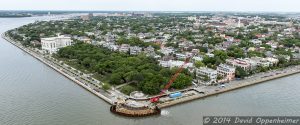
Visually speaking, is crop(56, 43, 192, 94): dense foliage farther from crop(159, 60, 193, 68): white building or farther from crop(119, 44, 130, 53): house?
crop(119, 44, 130, 53): house

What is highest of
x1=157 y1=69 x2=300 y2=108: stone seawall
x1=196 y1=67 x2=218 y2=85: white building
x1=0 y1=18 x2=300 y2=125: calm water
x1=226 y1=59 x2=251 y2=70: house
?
x1=226 y1=59 x2=251 y2=70: house

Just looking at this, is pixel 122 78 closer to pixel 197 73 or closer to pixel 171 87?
pixel 171 87

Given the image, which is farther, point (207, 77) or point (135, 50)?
point (135, 50)

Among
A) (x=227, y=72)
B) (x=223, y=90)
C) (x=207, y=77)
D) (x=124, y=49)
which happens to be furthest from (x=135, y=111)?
(x=124, y=49)

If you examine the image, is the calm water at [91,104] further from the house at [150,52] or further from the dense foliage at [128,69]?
the house at [150,52]

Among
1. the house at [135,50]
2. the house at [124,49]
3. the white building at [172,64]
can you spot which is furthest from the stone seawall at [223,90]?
the house at [124,49]

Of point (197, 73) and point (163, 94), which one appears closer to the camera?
point (163, 94)

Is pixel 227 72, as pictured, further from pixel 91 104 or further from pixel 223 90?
pixel 91 104

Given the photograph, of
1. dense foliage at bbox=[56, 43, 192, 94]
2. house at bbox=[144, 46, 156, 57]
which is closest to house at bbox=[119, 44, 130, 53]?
house at bbox=[144, 46, 156, 57]

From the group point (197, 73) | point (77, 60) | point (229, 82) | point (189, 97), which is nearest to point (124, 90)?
point (189, 97)
